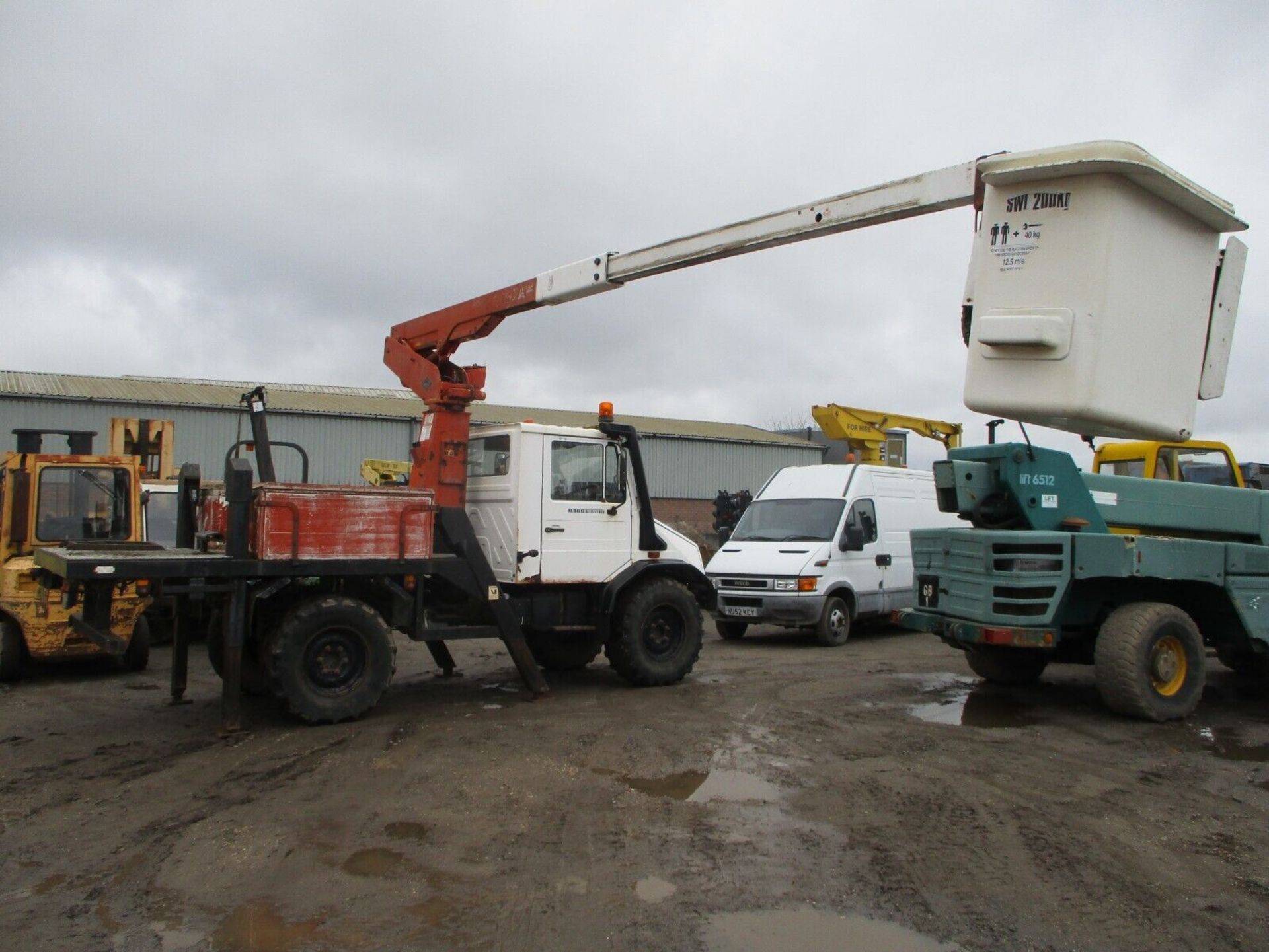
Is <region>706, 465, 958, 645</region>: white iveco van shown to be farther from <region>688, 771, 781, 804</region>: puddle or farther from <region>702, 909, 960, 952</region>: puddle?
<region>702, 909, 960, 952</region>: puddle

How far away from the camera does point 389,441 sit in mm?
28141

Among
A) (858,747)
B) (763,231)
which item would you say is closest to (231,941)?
(858,747)

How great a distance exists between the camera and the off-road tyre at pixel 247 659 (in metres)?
8.36

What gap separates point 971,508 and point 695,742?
3.43m

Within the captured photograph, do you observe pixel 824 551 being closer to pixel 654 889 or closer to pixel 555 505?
pixel 555 505

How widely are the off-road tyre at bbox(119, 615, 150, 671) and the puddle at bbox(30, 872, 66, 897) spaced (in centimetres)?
617

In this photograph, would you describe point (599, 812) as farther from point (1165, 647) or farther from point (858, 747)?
point (1165, 647)

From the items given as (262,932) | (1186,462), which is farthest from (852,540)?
(262,932)

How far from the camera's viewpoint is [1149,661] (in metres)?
8.15

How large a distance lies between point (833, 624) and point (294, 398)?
866 inches

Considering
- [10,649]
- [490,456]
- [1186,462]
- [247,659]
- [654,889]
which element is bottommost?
[10,649]

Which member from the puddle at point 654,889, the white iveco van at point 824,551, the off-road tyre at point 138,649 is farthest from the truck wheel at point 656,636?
the off-road tyre at point 138,649

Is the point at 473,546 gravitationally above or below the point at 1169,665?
above

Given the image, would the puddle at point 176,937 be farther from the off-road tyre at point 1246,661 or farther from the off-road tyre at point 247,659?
the off-road tyre at point 1246,661
